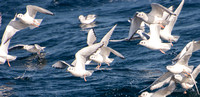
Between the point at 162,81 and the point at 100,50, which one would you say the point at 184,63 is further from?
the point at 100,50

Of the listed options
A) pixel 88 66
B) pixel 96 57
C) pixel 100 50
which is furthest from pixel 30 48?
pixel 96 57

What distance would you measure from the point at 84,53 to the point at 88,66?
15.4ft

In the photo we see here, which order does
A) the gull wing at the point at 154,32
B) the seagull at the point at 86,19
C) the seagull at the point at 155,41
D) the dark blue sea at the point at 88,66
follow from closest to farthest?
the seagull at the point at 155,41 → the gull wing at the point at 154,32 → the dark blue sea at the point at 88,66 → the seagull at the point at 86,19

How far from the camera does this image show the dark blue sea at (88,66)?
1432 centimetres

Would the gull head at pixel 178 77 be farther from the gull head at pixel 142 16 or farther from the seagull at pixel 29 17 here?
the seagull at pixel 29 17

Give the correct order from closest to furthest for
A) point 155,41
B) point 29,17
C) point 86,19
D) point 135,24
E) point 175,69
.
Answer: point 175,69 → point 155,41 → point 135,24 → point 29,17 → point 86,19

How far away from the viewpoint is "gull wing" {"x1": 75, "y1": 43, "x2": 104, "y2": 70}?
11.7 meters

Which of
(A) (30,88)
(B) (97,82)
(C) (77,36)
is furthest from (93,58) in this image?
(C) (77,36)

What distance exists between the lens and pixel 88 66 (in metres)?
16.7

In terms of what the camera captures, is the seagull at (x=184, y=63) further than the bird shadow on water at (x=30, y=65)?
No

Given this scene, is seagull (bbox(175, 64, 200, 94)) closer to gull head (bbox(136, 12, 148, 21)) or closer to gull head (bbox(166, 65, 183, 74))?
gull head (bbox(166, 65, 183, 74))

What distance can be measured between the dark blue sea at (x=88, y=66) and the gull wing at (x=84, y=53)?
67.3 inches

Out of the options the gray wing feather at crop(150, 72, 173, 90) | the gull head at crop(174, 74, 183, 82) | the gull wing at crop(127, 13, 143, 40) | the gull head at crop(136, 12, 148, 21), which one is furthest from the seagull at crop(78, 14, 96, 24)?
the gull head at crop(174, 74, 183, 82)

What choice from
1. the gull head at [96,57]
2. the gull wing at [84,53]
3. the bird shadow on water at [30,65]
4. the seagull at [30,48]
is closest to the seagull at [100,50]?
the gull head at [96,57]
